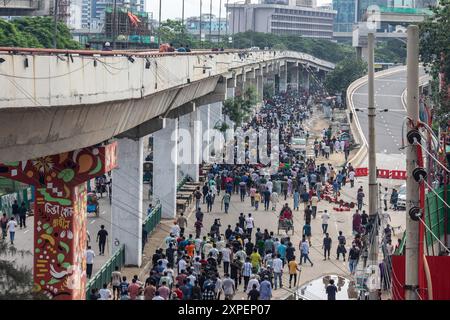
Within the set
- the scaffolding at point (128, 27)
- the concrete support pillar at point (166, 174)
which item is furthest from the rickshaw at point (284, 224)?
the scaffolding at point (128, 27)

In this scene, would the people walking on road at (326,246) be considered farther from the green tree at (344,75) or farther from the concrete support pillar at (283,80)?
the concrete support pillar at (283,80)

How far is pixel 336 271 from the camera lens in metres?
30.0

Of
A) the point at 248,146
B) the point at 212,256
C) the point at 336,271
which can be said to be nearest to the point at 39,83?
the point at 212,256

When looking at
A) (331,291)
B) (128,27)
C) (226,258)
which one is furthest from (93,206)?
(128,27)

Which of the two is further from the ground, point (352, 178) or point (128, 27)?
point (128, 27)

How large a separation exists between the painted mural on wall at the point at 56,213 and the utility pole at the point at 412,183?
10.1 meters

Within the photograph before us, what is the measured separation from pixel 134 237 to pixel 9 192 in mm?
7320

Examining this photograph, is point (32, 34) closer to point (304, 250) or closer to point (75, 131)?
point (304, 250)

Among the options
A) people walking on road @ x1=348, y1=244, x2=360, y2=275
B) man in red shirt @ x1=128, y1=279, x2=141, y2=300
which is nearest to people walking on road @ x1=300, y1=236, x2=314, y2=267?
people walking on road @ x1=348, y1=244, x2=360, y2=275

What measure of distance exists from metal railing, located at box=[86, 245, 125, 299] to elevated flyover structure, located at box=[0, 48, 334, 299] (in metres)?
0.31

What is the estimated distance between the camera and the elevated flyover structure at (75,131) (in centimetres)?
1872

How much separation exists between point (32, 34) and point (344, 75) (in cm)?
4920

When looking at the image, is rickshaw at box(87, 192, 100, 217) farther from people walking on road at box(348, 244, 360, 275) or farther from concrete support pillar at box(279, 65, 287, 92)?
concrete support pillar at box(279, 65, 287, 92)

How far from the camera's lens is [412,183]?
15.4m
